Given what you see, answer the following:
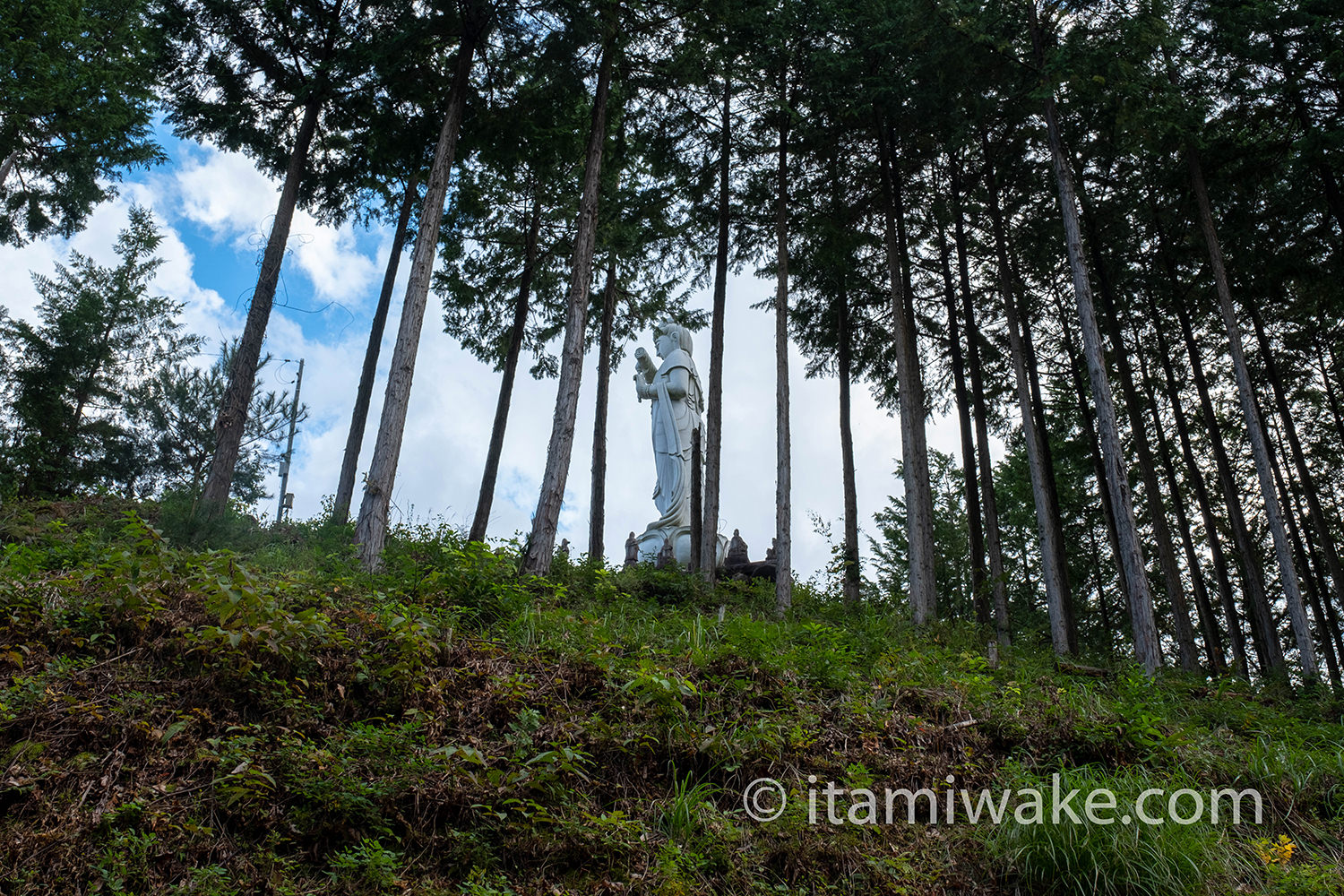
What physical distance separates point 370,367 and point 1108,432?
38.1ft

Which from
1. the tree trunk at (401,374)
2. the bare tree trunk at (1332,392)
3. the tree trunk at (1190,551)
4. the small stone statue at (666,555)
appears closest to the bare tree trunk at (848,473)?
the small stone statue at (666,555)

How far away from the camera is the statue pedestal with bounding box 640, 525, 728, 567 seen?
15.3 meters

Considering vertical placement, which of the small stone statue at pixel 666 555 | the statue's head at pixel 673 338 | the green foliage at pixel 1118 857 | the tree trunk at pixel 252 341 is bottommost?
the green foliage at pixel 1118 857

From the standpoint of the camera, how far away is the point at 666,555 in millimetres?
15320

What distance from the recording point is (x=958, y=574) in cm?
1958

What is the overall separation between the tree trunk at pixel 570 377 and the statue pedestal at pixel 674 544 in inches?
194

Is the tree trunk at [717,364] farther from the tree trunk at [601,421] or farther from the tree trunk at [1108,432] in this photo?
the tree trunk at [1108,432]

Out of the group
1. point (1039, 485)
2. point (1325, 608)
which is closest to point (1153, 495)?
point (1039, 485)

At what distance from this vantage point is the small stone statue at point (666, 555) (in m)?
15.0

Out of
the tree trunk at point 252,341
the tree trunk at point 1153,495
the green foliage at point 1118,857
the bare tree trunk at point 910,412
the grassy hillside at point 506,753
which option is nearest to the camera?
the grassy hillside at point 506,753

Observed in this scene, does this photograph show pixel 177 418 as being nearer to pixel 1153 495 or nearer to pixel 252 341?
pixel 252 341

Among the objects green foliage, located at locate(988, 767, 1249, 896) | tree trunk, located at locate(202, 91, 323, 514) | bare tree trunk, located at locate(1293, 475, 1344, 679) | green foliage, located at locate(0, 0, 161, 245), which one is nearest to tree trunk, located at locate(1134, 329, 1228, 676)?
bare tree trunk, located at locate(1293, 475, 1344, 679)

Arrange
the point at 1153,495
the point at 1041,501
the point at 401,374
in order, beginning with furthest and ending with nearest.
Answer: the point at 1153,495
the point at 1041,501
the point at 401,374

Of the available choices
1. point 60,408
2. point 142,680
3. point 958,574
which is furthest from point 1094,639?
point 60,408
